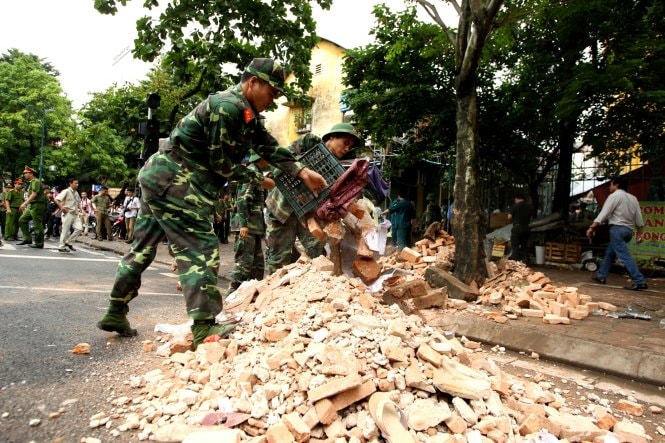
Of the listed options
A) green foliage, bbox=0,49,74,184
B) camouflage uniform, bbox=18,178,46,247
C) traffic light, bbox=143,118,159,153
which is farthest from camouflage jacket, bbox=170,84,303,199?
green foliage, bbox=0,49,74,184

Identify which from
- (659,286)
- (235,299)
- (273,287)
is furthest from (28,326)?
(659,286)

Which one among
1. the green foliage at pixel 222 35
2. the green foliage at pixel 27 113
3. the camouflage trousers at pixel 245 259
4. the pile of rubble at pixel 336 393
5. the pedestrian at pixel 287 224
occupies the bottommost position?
the pile of rubble at pixel 336 393

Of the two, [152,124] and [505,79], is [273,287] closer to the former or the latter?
[152,124]

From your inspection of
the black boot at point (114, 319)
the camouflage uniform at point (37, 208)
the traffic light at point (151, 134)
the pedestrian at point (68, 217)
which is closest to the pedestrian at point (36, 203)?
the camouflage uniform at point (37, 208)

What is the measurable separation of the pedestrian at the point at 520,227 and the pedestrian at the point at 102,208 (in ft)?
40.5

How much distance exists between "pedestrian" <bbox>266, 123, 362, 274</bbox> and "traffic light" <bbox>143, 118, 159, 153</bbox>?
4.42 meters

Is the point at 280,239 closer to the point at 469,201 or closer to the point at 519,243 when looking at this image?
the point at 469,201

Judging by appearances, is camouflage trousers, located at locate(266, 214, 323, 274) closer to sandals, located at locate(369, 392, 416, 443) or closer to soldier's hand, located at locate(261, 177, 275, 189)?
soldier's hand, located at locate(261, 177, 275, 189)

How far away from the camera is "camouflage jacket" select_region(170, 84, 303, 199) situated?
2848 millimetres

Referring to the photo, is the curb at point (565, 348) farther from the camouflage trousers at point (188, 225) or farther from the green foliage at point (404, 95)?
the green foliage at point (404, 95)

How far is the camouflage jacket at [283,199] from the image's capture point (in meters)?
4.67

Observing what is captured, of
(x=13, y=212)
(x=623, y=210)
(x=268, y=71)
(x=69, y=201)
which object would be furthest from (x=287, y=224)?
(x=13, y=212)

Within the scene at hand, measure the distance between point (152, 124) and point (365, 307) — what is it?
6749mm

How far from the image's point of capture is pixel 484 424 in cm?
199
